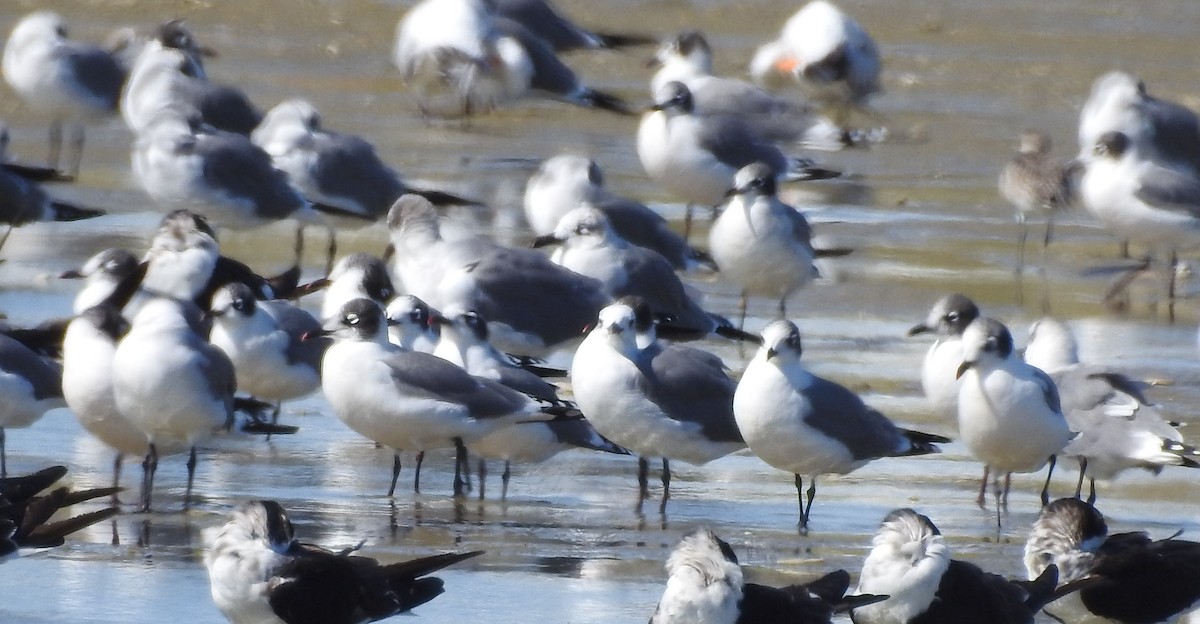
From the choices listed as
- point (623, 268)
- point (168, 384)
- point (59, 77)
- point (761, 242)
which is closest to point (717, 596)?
point (168, 384)

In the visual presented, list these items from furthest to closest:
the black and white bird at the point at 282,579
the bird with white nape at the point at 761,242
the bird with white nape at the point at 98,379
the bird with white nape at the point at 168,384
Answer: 1. the bird with white nape at the point at 761,242
2. the bird with white nape at the point at 98,379
3. the bird with white nape at the point at 168,384
4. the black and white bird at the point at 282,579

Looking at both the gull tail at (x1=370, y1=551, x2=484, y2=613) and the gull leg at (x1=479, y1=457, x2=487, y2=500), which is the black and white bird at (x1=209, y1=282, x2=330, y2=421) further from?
the gull tail at (x1=370, y1=551, x2=484, y2=613)

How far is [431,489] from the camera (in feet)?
27.1

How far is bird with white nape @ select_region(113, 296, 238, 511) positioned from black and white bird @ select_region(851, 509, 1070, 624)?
9.07 ft

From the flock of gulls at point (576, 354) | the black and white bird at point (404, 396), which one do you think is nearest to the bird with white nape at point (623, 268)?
the flock of gulls at point (576, 354)

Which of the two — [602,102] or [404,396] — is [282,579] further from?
[602,102]

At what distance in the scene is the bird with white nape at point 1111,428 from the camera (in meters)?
7.99

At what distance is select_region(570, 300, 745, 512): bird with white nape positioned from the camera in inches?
317

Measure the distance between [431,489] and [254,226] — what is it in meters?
4.48

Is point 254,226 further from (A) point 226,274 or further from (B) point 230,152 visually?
(A) point 226,274

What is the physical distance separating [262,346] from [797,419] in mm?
2378

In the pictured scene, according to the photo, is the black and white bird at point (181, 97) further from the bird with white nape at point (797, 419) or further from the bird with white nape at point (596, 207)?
the bird with white nape at point (797, 419)

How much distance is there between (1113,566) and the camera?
254 inches

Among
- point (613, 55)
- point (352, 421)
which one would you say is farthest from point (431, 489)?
point (613, 55)
